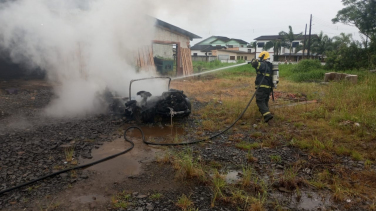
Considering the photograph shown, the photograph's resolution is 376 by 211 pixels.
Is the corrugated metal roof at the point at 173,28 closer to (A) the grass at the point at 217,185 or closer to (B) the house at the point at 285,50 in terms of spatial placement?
(A) the grass at the point at 217,185

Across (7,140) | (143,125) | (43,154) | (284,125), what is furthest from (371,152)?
(7,140)

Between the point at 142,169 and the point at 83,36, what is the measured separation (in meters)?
5.88

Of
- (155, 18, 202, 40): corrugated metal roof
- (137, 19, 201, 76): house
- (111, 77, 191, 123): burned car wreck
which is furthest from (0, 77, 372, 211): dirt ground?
(155, 18, 202, 40): corrugated metal roof

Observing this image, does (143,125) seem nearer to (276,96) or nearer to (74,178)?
(74,178)

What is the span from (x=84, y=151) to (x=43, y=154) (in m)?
0.64

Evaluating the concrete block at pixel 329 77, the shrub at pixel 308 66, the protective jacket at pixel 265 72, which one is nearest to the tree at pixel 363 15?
the shrub at pixel 308 66

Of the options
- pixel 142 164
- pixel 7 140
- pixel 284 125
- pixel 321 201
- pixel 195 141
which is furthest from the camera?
pixel 284 125

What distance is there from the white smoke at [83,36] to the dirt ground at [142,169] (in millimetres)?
2036

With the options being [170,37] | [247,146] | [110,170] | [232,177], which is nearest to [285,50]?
[170,37]

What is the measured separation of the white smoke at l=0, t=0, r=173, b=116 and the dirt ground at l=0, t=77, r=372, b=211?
2036 millimetres

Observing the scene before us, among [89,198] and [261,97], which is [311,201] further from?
[261,97]

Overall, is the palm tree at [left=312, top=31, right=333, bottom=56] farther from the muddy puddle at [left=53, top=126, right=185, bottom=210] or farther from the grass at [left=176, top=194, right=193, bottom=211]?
the grass at [left=176, top=194, right=193, bottom=211]

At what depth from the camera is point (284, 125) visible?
6203mm

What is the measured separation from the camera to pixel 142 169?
4027 millimetres
